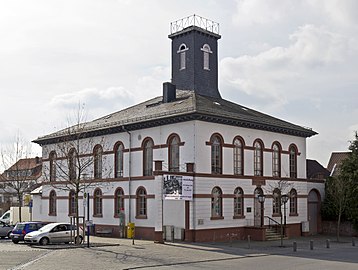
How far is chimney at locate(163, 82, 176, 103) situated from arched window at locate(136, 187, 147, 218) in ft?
22.3

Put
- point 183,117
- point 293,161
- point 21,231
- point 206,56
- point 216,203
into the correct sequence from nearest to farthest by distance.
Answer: point 21,231 < point 183,117 < point 216,203 < point 293,161 < point 206,56

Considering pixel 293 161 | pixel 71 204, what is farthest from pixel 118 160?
pixel 293 161

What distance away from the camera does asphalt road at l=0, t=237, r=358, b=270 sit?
859 inches

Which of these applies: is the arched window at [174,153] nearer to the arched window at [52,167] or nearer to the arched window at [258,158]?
the arched window at [258,158]

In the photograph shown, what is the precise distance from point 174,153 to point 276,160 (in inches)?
341

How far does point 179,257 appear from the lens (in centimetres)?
Answer: 2488

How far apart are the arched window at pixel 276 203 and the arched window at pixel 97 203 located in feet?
39.9

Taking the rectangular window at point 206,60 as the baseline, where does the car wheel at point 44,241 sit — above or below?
below

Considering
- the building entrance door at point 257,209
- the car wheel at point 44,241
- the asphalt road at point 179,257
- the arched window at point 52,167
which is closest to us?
the asphalt road at point 179,257

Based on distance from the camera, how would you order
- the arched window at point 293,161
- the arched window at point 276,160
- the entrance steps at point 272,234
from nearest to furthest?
the entrance steps at point 272,234, the arched window at point 276,160, the arched window at point 293,161

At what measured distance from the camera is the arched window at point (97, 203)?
40.1m

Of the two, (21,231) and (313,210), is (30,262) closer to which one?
(21,231)

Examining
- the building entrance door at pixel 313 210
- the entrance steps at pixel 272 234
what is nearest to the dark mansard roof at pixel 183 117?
the building entrance door at pixel 313 210

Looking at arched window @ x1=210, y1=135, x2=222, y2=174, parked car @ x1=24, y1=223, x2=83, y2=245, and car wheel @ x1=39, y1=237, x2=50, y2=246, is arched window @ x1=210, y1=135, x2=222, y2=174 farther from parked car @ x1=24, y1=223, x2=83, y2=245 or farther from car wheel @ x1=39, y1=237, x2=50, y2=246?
car wheel @ x1=39, y1=237, x2=50, y2=246
